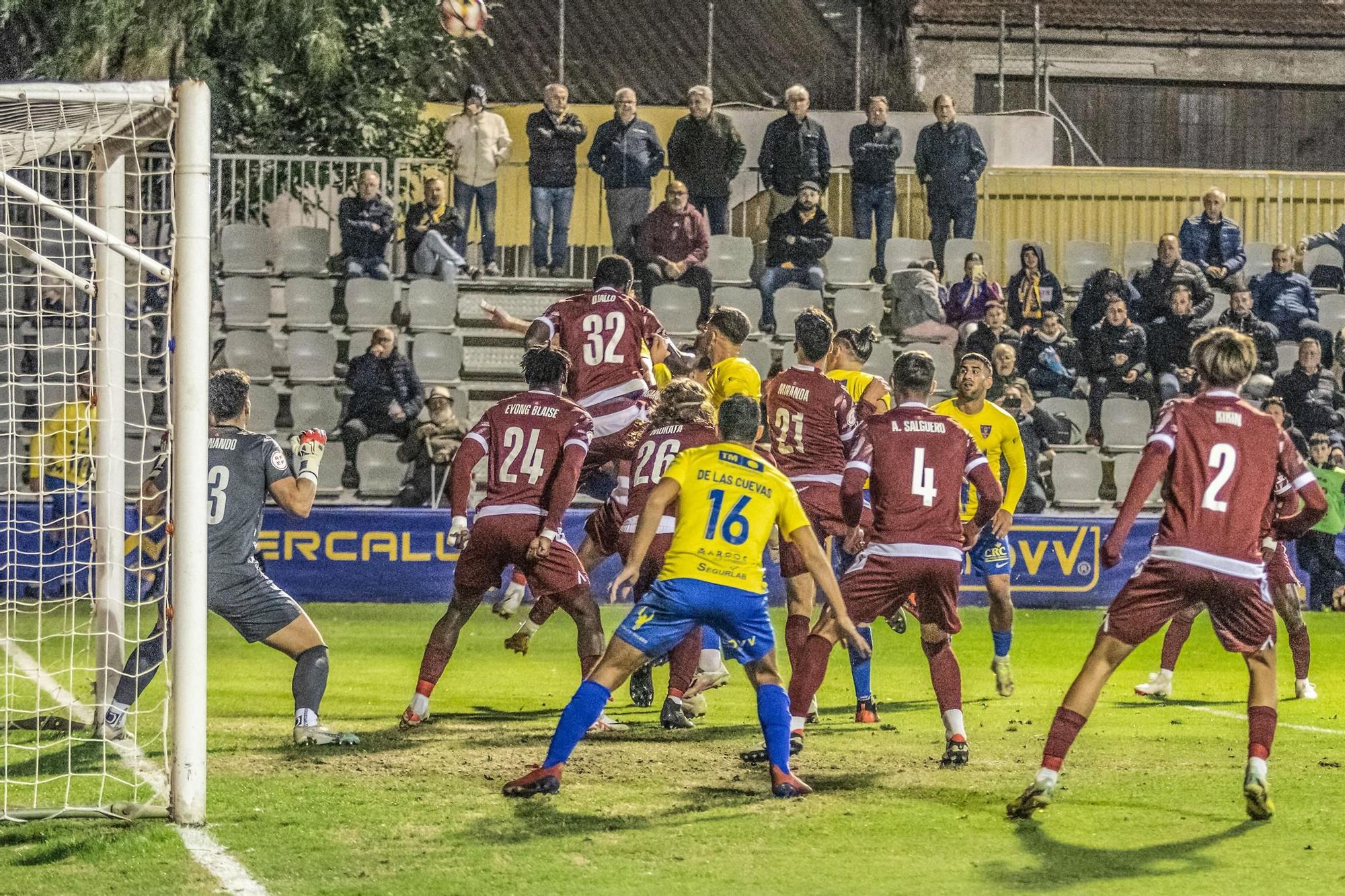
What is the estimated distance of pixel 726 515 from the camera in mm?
7488

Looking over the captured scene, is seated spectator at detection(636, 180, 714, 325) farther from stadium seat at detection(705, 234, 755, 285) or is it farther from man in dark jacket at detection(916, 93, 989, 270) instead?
man in dark jacket at detection(916, 93, 989, 270)

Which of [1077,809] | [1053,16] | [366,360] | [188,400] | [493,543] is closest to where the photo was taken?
[188,400]

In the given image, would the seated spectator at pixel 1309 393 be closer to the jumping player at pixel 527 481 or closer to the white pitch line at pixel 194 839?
the jumping player at pixel 527 481

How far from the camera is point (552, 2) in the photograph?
3139 centimetres

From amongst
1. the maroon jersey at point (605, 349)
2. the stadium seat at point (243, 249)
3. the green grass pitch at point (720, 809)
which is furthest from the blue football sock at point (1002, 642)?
the stadium seat at point (243, 249)

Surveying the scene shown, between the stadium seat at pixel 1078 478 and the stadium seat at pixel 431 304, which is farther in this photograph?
the stadium seat at pixel 431 304

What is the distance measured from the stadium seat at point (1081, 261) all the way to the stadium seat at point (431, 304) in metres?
7.80

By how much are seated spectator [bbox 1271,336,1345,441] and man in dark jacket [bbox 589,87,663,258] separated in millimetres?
7067

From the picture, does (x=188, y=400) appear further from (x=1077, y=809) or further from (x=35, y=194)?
(x=1077, y=809)

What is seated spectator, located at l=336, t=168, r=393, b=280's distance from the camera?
750 inches

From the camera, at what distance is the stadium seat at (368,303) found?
1936 cm

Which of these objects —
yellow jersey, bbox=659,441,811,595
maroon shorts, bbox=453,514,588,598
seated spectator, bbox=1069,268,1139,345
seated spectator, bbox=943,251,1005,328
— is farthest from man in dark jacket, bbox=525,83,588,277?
yellow jersey, bbox=659,441,811,595

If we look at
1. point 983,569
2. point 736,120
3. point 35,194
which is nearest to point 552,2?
point 736,120

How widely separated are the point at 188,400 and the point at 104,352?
212 centimetres
